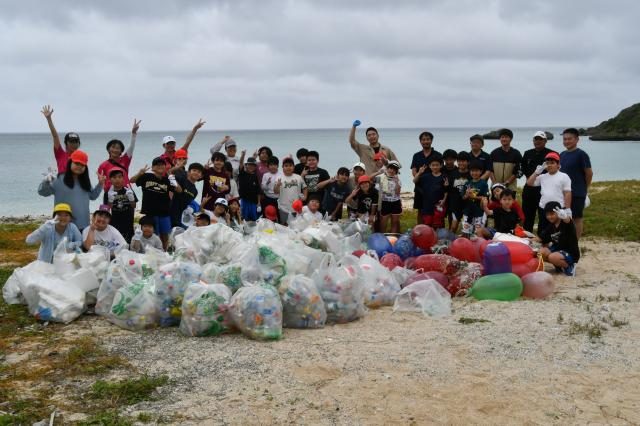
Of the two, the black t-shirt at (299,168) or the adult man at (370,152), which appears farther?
the black t-shirt at (299,168)

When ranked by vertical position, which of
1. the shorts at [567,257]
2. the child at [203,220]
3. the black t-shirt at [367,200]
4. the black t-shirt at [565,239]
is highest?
the black t-shirt at [367,200]

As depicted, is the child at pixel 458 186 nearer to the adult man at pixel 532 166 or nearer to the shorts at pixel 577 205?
the adult man at pixel 532 166

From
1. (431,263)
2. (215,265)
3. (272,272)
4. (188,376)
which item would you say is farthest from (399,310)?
(188,376)

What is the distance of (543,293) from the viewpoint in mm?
6840

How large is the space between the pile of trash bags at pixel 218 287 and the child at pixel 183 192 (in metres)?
1.60

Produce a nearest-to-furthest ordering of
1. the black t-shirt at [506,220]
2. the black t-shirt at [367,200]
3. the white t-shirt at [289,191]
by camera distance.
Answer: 1. the black t-shirt at [506,220]
2. the black t-shirt at [367,200]
3. the white t-shirt at [289,191]

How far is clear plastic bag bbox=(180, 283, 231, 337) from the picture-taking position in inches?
222

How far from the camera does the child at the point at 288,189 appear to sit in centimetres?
941

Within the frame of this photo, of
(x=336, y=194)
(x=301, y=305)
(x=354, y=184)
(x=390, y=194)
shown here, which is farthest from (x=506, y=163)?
(x=301, y=305)

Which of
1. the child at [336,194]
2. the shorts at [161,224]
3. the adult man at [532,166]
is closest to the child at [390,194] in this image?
the child at [336,194]

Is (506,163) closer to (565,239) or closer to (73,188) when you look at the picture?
(565,239)

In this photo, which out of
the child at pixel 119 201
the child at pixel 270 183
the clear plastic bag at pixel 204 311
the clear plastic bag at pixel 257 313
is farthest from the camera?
the child at pixel 270 183

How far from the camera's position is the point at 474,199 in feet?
28.1

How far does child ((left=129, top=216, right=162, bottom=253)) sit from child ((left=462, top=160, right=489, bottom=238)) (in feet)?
13.8
